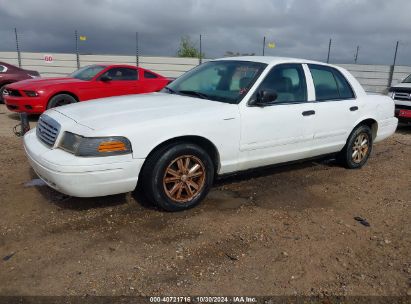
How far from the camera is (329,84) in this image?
5.01 meters

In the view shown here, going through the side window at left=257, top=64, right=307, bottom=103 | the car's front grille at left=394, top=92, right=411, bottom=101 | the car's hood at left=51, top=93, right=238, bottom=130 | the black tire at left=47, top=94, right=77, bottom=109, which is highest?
the side window at left=257, top=64, right=307, bottom=103

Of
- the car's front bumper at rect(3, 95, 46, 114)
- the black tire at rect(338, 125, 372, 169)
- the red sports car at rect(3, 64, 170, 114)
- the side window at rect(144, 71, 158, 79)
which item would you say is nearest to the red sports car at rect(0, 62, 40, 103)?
the red sports car at rect(3, 64, 170, 114)

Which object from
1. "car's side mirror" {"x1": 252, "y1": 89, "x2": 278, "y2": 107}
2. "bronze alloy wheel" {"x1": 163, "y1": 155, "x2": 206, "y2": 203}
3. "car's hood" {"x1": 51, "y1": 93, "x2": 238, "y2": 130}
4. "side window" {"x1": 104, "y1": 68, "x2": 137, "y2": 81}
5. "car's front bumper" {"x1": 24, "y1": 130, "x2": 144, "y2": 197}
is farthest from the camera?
"side window" {"x1": 104, "y1": 68, "x2": 137, "y2": 81}

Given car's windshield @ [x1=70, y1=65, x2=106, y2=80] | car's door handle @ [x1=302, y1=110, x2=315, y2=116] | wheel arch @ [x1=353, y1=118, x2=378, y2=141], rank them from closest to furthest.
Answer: car's door handle @ [x1=302, y1=110, x2=315, y2=116]
wheel arch @ [x1=353, y1=118, x2=378, y2=141]
car's windshield @ [x1=70, y1=65, x2=106, y2=80]

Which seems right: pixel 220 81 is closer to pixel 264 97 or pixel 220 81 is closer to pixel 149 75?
pixel 264 97

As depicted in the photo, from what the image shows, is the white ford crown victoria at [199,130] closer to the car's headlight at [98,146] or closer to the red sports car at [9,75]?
the car's headlight at [98,146]

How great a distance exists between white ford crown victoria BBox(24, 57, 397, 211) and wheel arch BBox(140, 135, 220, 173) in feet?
0.04

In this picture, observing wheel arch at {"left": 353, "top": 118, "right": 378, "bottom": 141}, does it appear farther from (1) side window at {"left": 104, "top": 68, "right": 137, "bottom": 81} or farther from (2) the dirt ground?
(1) side window at {"left": 104, "top": 68, "right": 137, "bottom": 81}

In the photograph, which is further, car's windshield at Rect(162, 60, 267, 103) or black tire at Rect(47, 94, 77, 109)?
black tire at Rect(47, 94, 77, 109)

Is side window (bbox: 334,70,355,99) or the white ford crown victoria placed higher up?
side window (bbox: 334,70,355,99)

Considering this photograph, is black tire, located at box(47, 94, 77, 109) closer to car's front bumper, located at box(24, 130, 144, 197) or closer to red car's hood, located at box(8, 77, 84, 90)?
red car's hood, located at box(8, 77, 84, 90)

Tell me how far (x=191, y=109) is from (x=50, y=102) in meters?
5.34

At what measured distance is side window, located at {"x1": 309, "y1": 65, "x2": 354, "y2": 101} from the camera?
4.81 metres

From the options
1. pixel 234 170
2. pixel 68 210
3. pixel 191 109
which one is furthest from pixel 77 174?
pixel 234 170
